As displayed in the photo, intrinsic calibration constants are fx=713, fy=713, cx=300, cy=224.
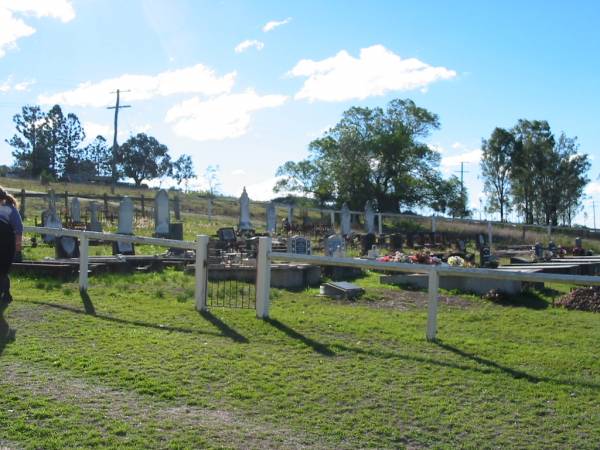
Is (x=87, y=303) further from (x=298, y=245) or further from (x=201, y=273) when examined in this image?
(x=298, y=245)

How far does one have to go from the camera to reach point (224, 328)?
8211mm

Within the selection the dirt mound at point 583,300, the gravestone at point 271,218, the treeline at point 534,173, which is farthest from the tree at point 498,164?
the dirt mound at point 583,300

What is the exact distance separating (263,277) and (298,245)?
26.4 ft

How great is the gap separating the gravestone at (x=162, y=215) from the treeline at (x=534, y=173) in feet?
141

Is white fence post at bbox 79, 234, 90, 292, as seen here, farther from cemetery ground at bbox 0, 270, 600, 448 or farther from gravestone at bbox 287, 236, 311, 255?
gravestone at bbox 287, 236, 311, 255

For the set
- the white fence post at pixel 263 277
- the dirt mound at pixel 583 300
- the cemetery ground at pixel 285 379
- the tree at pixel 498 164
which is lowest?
the cemetery ground at pixel 285 379

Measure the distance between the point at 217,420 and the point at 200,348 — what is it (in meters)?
2.04

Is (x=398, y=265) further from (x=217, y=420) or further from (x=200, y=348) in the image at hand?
(x=217, y=420)

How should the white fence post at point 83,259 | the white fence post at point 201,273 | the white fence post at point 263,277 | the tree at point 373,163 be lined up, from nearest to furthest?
the white fence post at point 263,277 < the white fence post at point 201,273 < the white fence post at point 83,259 < the tree at point 373,163

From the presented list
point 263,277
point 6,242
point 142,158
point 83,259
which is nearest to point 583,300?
point 263,277

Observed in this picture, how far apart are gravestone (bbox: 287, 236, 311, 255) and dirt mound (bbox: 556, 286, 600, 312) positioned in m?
6.30

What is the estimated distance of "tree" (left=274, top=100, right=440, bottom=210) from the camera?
51438 mm

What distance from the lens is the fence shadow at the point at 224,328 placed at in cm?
769

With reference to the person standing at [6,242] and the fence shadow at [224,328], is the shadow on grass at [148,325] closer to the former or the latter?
the fence shadow at [224,328]
